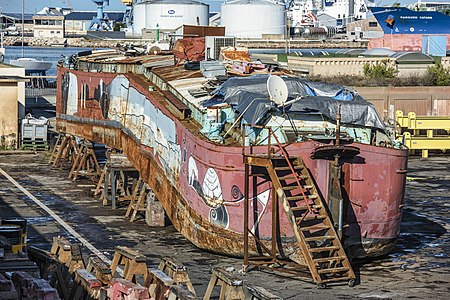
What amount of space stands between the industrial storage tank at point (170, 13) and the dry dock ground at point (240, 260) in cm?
10688

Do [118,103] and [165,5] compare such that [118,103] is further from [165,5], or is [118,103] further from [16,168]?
[165,5]

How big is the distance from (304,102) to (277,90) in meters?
1.35

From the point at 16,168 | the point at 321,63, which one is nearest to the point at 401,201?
the point at 16,168

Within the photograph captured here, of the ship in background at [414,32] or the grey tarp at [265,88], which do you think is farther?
the ship in background at [414,32]

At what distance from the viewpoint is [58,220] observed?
26.0m

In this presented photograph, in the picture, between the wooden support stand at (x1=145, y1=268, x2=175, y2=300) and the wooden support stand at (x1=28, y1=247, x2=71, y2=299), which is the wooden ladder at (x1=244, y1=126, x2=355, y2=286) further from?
the wooden support stand at (x1=28, y1=247, x2=71, y2=299)

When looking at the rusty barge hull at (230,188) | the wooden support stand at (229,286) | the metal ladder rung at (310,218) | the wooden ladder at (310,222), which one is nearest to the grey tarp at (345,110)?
the rusty barge hull at (230,188)

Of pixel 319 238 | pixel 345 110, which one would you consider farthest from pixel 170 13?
pixel 319 238

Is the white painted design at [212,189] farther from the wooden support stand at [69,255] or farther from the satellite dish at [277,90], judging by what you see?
the wooden support stand at [69,255]

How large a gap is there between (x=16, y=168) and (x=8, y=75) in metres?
10.5

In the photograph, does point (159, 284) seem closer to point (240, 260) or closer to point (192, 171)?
point (240, 260)

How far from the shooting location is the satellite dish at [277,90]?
2069 cm

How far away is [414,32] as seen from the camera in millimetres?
84250

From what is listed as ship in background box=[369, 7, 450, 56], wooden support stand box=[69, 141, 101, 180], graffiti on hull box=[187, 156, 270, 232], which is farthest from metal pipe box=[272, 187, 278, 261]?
ship in background box=[369, 7, 450, 56]
